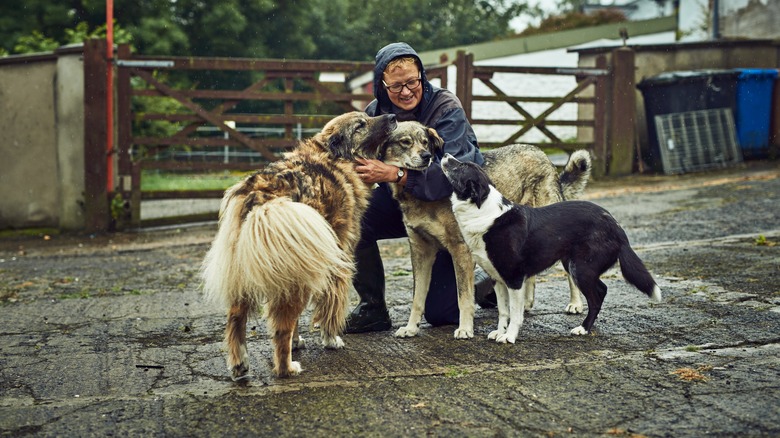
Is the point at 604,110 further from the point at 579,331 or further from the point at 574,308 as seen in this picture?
the point at 579,331

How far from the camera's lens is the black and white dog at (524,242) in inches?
187

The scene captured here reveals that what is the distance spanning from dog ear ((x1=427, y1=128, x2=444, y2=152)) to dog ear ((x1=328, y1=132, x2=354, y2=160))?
0.64 m

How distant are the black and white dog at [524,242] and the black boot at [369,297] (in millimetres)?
872

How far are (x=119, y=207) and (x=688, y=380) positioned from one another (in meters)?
9.10

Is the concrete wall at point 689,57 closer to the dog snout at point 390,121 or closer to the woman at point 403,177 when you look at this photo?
the woman at point 403,177

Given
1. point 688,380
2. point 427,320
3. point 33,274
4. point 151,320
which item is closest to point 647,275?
point 688,380

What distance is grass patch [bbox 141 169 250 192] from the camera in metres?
17.0

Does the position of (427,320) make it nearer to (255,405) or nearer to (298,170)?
(298,170)

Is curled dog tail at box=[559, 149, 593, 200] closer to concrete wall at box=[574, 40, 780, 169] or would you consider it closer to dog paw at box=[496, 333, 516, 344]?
dog paw at box=[496, 333, 516, 344]

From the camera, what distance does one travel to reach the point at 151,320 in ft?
18.8

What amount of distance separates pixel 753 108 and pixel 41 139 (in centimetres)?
1204

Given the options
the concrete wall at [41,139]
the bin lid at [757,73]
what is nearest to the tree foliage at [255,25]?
the concrete wall at [41,139]

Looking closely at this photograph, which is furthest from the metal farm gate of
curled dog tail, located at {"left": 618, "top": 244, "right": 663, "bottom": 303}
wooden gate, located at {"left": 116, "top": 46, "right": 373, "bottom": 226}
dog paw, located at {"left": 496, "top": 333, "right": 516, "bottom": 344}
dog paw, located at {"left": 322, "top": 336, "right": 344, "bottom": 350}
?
curled dog tail, located at {"left": 618, "top": 244, "right": 663, "bottom": 303}

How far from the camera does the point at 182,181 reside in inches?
767
